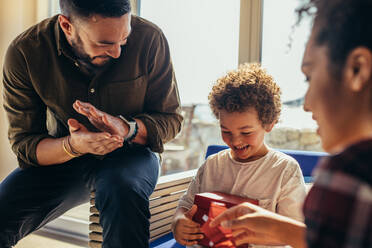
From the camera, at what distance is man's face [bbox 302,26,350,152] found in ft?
1.88

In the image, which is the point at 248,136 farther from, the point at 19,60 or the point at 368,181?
the point at 19,60

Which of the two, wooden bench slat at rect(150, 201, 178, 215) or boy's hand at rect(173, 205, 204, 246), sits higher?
boy's hand at rect(173, 205, 204, 246)

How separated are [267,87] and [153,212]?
75 centimetres

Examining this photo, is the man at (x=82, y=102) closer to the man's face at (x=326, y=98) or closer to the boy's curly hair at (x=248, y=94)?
the boy's curly hair at (x=248, y=94)

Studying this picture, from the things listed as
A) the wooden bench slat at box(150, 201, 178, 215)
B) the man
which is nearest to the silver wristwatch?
the man

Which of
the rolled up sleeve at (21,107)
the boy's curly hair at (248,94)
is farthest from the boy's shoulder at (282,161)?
the rolled up sleeve at (21,107)

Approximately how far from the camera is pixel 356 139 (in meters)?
0.57

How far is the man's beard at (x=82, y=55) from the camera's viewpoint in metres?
1.54

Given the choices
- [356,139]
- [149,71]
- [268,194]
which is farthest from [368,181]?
[149,71]

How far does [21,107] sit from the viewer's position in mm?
1634

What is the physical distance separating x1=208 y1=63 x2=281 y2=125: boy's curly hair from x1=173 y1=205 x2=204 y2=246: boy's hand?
1.35ft

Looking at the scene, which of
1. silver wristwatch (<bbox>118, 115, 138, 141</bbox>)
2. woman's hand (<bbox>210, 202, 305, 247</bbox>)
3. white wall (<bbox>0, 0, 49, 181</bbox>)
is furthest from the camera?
white wall (<bbox>0, 0, 49, 181</bbox>)

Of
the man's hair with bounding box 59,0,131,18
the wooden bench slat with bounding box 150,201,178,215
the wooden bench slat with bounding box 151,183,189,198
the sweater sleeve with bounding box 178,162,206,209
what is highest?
the man's hair with bounding box 59,0,131,18

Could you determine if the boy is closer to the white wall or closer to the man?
the man
